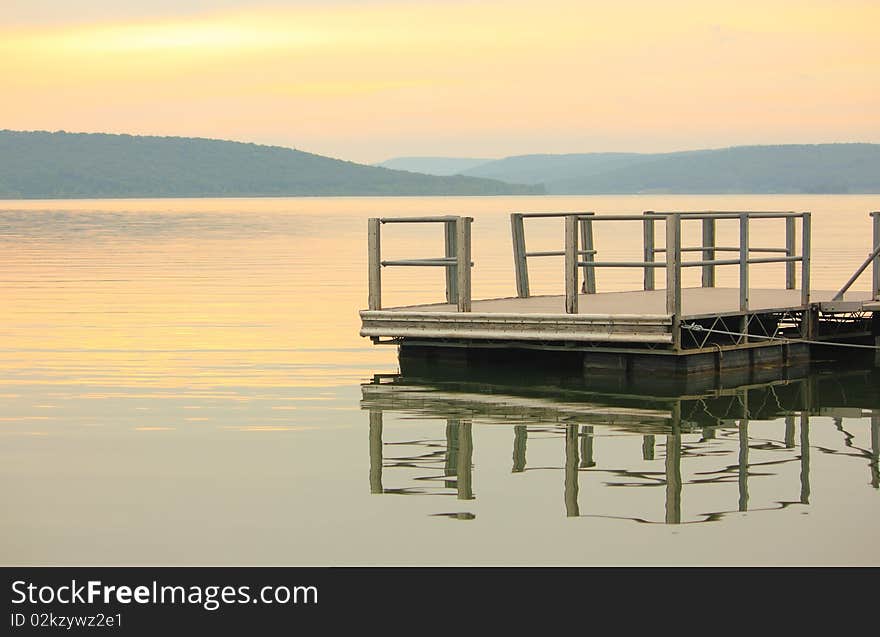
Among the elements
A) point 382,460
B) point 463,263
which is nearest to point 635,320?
point 463,263

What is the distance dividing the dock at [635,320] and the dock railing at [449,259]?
0.7 inches

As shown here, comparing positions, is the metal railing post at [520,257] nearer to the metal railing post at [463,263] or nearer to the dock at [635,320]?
the dock at [635,320]

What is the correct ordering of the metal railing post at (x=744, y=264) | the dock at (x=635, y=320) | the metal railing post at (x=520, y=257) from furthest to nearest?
1. the metal railing post at (x=520, y=257)
2. the metal railing post at (x=744, y=264)
3. the dock at (x=635, y=320)

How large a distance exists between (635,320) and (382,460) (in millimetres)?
4689

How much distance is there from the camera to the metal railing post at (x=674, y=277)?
59.1ft

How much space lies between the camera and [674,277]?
710 inches

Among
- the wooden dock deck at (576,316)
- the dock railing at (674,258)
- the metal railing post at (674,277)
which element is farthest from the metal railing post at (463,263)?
the metal railing post at (674,277)

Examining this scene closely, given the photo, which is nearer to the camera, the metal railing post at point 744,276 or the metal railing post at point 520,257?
the metal railing post at point 744,276
